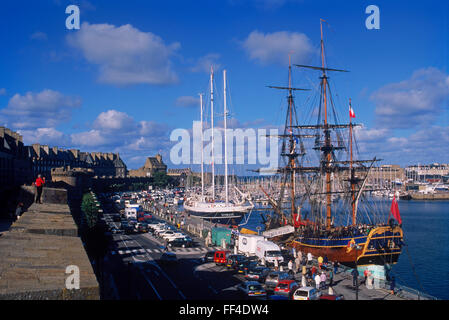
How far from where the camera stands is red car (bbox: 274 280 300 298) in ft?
66.2

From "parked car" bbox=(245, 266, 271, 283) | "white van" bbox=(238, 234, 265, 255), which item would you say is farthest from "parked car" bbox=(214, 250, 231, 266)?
"white van" bbox=(238, 234, 265, 255)

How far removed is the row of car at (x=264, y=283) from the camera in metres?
18.8

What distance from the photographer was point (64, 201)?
85.9ft

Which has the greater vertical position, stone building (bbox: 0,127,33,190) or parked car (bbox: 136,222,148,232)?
stone building (bbox: 0,127,33,190)

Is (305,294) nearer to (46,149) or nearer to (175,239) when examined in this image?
(175,239)

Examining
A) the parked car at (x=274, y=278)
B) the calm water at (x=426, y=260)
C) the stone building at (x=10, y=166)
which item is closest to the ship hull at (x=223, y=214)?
the calm water at (x=426, y=260)

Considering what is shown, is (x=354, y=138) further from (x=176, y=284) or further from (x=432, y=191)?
(x=432, y=191)

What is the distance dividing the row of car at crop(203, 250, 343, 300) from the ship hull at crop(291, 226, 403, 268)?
536 inches

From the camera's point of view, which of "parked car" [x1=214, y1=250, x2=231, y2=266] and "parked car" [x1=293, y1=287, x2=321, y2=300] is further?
"parked car" [x1=214, y1=250, x2=231, y2=266]

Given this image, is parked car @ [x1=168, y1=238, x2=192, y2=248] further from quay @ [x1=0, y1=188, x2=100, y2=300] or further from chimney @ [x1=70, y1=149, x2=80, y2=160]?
chimney @ [x1=70, y1=149, x2=80, y2=160]

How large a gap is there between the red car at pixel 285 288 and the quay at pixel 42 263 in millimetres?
11649

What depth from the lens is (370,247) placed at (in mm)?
36219

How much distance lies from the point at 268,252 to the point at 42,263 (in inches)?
936

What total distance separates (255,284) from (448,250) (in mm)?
42669
